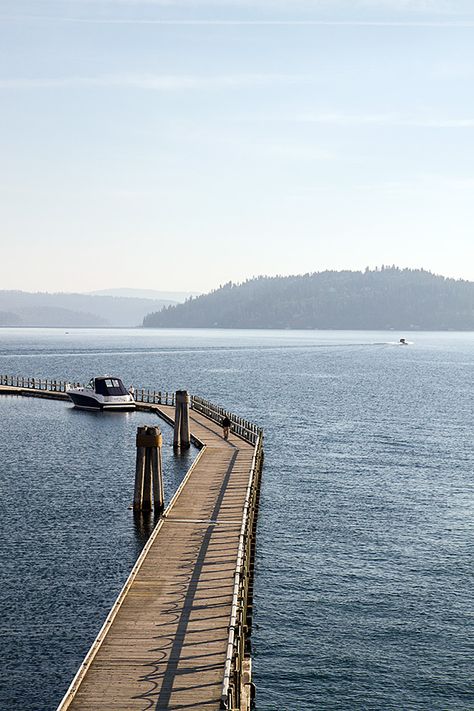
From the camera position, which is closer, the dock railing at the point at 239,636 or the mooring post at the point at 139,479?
the dock railing at the point at 239,636

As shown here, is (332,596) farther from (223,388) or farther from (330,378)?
(330,378)

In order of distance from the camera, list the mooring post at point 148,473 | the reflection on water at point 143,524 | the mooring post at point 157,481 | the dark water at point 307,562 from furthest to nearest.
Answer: the mooring post at point 157,481 < the mooring post at point 148,473 < the reflection on water at point 143,524 < the dark water at point 307,562

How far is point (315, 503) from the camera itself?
56.1 meters

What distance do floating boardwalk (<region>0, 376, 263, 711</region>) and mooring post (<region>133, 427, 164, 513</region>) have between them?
2.16m

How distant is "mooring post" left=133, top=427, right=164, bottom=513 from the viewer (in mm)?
50500

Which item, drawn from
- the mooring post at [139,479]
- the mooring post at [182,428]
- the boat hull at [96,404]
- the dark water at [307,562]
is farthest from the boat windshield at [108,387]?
the mooring post at [139,479]

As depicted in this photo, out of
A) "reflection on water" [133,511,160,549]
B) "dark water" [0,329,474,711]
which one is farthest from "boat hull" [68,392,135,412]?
"reflection on water" [133,511,160,549]

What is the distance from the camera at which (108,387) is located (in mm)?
100250

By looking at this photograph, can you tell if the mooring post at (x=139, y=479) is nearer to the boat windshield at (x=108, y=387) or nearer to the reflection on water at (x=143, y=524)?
the reflection on water at (x=143, y=524)

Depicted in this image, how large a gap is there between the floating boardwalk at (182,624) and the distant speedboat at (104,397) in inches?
1935

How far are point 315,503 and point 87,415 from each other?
4612 centimetres

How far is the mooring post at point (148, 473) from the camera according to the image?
50.5 meters

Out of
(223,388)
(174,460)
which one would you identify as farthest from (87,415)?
(223,388)

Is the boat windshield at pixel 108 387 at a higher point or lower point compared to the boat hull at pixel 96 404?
higher
